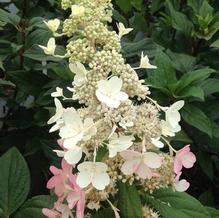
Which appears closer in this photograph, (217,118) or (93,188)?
(93,188)

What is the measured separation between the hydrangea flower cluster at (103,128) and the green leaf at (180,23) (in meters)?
0.71

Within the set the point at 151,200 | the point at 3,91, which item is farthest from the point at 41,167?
the point at 151,200

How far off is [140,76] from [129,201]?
0.69m

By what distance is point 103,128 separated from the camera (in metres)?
1.09

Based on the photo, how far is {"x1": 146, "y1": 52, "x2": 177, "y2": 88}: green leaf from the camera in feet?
5.30

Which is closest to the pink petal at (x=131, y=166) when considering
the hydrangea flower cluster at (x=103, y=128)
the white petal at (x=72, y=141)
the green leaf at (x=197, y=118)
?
the hydrangea flower cluster at (x=103, y=128)

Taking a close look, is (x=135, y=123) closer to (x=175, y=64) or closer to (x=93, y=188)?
(x=93, y=188)

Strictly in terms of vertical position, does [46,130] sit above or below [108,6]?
below

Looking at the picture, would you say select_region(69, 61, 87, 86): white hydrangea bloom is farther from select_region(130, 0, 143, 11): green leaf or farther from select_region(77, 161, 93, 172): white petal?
select_region(130, 0, 143, 11): green leaf

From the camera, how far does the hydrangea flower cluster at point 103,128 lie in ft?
3.52

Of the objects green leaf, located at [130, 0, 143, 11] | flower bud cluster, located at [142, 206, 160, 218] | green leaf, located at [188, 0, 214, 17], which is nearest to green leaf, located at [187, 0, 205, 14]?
green leaf, located at [188, 0, 214, 17]

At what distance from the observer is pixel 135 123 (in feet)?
3.65

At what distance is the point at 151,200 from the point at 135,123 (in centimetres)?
22

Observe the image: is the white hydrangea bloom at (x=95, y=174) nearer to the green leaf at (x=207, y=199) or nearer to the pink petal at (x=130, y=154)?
the pink petal at (x=130, y=154)
